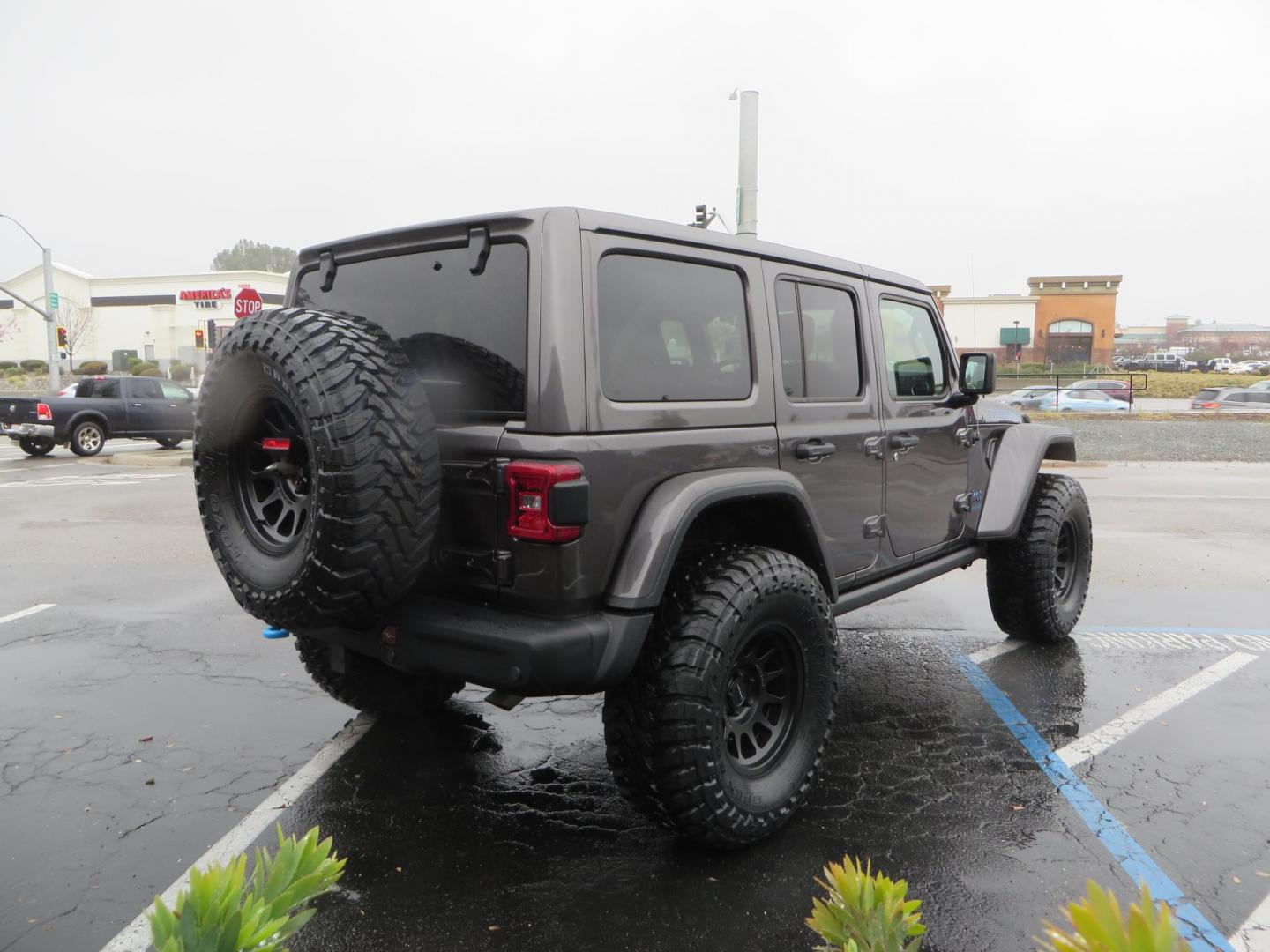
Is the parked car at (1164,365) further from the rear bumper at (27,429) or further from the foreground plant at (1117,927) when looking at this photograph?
the foreground plant at (1117,927)

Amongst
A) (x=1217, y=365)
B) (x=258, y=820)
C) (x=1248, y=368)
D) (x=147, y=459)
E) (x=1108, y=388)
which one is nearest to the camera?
(x=258, y=820)

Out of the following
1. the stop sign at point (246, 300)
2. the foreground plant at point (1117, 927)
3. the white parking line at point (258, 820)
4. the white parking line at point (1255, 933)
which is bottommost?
the white parking line at point (1255, 933)

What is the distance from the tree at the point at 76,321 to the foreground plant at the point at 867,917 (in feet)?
240

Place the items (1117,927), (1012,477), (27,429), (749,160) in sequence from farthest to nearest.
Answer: (27,429) < (749,160) < (1012,477) < (1117,927)

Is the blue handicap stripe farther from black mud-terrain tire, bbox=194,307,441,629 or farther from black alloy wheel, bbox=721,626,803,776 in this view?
black mud-terrain tire, bbox=194,307,441,629

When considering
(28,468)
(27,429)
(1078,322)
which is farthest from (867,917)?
(1078,322)

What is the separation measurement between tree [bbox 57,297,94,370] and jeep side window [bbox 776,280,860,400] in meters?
71.2

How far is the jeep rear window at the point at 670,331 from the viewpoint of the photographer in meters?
2.84

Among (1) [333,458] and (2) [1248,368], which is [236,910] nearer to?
(1) [333,458]

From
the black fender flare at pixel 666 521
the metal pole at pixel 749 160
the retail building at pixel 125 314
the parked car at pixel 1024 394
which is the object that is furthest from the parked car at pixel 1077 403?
the retail building at pixel 125 314

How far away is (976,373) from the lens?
443cm

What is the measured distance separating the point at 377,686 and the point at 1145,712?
351 centimetres

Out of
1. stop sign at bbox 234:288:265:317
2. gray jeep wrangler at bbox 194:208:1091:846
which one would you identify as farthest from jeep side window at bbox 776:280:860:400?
stop sign at bbox 234:288:265:317

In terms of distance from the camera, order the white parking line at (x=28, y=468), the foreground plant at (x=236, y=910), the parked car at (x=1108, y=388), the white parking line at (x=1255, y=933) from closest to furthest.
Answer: the foreground plant at (x=236, y=910) → the white parking line at (x=1255, y=933) → the white parking line at (x=28, y=468) → the parked car at (x=1108, y=388)
